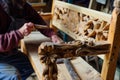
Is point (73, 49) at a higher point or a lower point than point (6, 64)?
higher

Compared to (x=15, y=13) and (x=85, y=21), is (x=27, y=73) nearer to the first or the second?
(x=15, y=13)

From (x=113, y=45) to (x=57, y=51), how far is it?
32 centimetres

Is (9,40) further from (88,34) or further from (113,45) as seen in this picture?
(113,45)

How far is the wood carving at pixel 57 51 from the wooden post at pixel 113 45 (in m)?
0.07

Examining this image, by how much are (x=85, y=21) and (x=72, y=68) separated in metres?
0.34

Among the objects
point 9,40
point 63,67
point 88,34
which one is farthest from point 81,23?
point 9,40

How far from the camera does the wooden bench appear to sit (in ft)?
3.72

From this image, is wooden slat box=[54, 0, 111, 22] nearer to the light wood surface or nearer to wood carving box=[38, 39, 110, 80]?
wood carving box=[38, 39, 110, 80]

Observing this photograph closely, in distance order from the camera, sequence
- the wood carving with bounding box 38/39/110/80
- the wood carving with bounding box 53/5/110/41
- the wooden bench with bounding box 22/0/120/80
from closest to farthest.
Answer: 1. the wood carving with bounding box 38/39/110/80
2. the wooden bench with bounding box 22/0/120/80
3. the wood carving with bounding box 53/5/110/41

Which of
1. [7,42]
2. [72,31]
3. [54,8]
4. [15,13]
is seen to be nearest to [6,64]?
[7,42]

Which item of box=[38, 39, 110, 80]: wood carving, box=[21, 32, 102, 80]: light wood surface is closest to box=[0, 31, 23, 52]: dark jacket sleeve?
box=[21, 32, 102, 80]: light wood surface

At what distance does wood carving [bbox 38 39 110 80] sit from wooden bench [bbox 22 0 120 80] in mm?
96

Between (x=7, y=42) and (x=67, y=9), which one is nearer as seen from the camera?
(x=7, y=42)

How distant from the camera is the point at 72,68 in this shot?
4.43 feet
